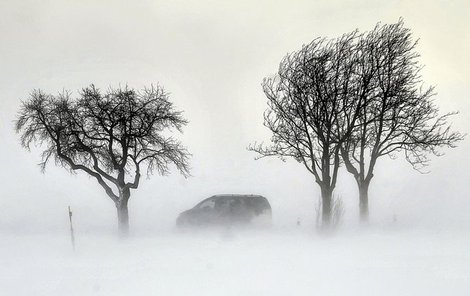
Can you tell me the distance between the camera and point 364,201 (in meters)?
26.0

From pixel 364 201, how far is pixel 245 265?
1275 cm

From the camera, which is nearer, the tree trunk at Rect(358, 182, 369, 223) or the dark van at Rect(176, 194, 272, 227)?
the dark van at Rect(176, 194, 272, 227)

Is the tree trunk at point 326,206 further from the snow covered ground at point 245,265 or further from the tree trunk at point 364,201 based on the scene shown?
the tree trunk at point 364,201

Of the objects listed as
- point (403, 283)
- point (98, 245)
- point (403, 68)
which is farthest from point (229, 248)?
point (403, 68)

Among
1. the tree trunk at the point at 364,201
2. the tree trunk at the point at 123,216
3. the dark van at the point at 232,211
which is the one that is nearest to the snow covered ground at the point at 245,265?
the dark van at the point at 232,211

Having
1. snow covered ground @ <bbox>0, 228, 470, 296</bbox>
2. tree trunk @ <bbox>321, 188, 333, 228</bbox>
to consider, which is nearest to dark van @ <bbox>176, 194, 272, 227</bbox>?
snow covered ground @ <bbox>0, 228, 470, 296</bbox>

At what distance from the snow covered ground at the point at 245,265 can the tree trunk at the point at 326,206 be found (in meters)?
1.15

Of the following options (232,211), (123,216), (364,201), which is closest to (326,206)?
(364,201)

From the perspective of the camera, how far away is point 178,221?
2542 cm

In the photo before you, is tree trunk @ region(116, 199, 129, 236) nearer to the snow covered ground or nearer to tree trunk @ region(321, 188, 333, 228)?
the snow covered ground

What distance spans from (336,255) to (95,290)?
24.8 feet

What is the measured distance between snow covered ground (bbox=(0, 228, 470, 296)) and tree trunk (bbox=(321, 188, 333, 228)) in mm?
1151

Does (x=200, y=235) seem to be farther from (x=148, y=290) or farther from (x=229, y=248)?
(x=148, y=290)

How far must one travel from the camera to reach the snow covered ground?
12305 mm
